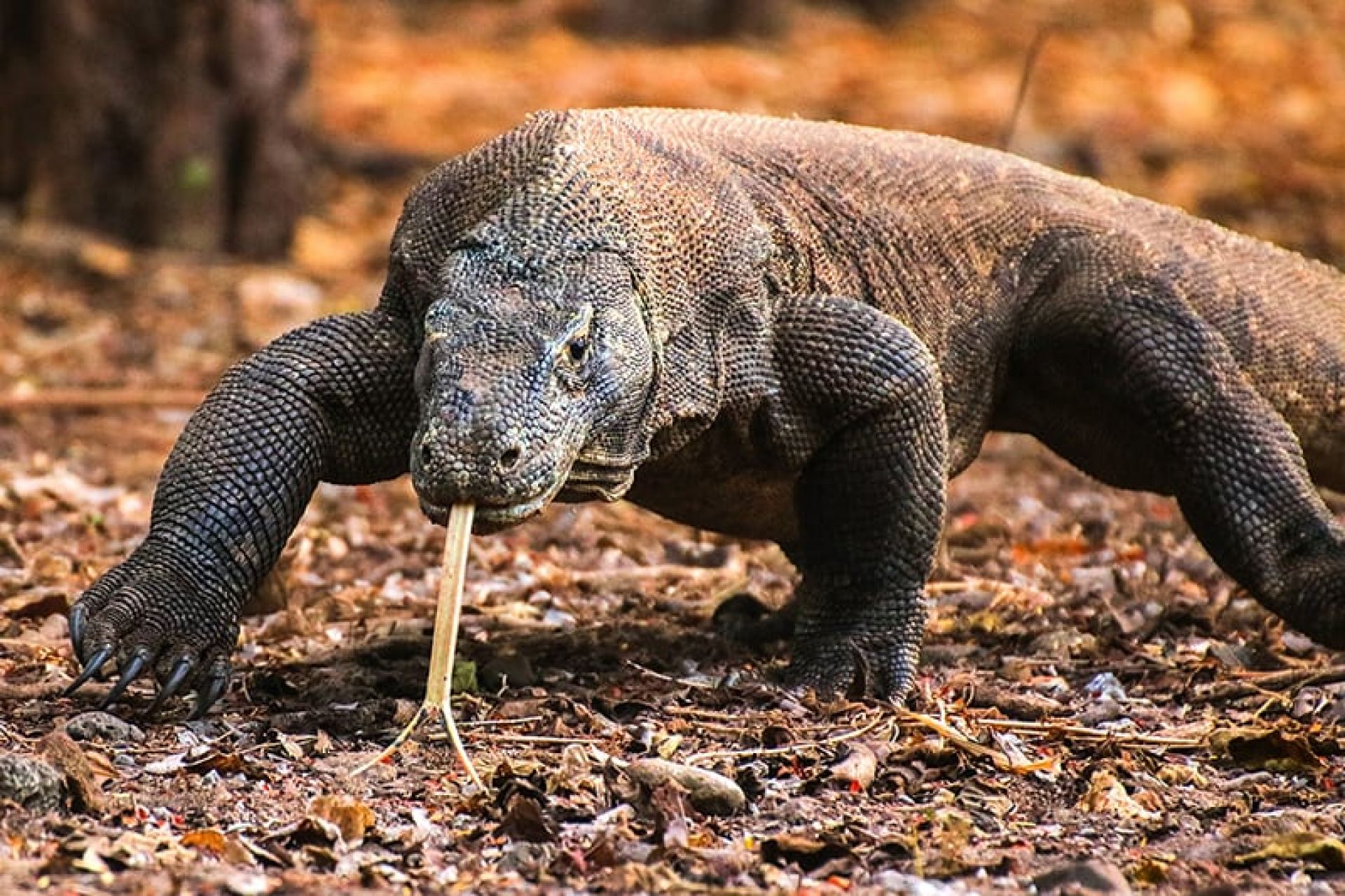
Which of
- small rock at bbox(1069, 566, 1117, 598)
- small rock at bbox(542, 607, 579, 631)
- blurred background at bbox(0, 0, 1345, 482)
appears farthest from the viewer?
blurred background at bbox(0, 0, 1345, 482)

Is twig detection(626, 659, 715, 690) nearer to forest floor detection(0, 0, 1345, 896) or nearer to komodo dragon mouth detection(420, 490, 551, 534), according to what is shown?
forest floor detection(0, 0, 1345, 896)

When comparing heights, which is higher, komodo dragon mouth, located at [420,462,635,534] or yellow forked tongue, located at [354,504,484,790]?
komodo dragon mouth, located at [420,462,635,534]

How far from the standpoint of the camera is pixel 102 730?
15.5 feet

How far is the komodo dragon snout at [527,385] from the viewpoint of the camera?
421cm

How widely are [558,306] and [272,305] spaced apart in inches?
249

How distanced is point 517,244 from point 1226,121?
1108 cm

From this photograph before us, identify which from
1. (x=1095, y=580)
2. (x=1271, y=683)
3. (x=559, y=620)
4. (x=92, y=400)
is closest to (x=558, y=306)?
(x=559, y=620)

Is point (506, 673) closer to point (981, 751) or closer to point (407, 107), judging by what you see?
point (981, 751)

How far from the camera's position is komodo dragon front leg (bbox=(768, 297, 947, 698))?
535 cm

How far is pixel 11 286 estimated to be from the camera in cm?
1068

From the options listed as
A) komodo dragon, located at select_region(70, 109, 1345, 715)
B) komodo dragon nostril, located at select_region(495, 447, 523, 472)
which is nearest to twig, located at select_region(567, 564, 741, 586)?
komodo dragon, located at select_region(70, 109, 1345, 715)

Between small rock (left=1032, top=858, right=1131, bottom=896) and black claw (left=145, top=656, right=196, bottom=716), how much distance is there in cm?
202

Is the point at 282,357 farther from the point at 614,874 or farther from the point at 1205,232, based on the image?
the point at 1205,232

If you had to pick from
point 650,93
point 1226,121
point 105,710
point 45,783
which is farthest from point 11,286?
point 1226,121
